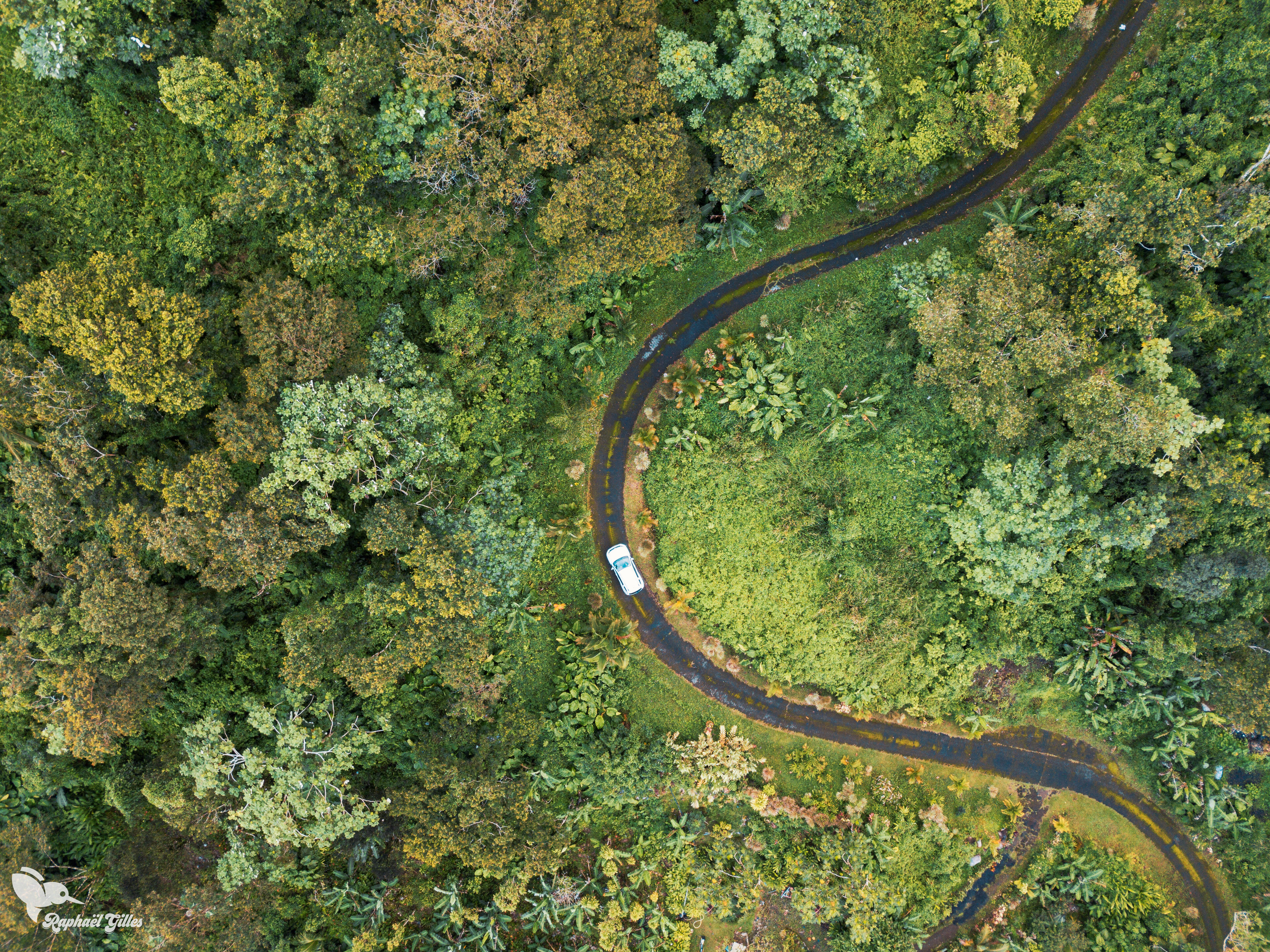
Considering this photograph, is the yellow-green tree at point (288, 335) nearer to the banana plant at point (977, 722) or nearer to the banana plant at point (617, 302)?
the banana plant at point (617, 302)

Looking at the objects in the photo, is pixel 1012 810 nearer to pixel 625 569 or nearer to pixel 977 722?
pixel 977 722

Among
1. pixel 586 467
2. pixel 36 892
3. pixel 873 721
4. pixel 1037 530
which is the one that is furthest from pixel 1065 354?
pixel 36 892

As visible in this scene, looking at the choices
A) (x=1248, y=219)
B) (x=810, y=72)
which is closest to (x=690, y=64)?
(x=810, y=72)

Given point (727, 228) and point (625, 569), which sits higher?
point (727, 228)

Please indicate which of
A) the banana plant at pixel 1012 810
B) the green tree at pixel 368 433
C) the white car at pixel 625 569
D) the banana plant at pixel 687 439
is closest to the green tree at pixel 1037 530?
the banana plant at pixel 1012 810

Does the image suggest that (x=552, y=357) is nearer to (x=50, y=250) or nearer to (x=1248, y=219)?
(x=50, y=250)
